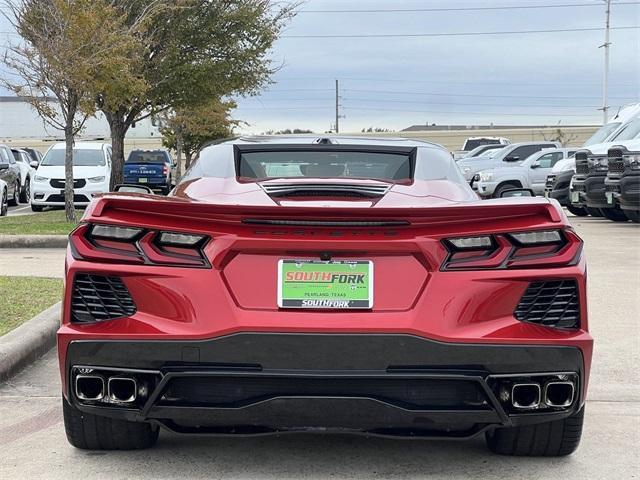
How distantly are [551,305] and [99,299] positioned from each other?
1.80 meters

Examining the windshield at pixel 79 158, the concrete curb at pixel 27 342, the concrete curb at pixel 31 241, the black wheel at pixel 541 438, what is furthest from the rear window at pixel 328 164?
the windshield at pixel 79 158

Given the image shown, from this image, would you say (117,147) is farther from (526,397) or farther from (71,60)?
(526,397)

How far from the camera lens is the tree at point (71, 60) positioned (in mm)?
17156

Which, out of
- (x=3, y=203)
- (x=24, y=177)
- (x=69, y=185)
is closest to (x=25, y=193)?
(x=24, y=177)

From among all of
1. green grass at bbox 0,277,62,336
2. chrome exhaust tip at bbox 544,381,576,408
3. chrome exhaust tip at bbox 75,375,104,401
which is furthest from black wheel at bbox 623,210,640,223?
chrome exhaust tip at bbox 75,375,104,401

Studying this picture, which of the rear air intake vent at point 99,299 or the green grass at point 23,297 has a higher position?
the rear air intake vent at point 99,299

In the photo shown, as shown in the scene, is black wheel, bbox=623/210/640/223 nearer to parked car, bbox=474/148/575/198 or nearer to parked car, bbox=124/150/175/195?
parked car, bbox=474/148/575/198

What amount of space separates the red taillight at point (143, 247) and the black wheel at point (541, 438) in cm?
162

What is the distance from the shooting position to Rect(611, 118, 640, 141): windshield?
1923cm

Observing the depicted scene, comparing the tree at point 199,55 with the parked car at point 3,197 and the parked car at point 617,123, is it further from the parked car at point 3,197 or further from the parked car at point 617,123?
the parked car at point 617,123

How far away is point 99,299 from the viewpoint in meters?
3.88

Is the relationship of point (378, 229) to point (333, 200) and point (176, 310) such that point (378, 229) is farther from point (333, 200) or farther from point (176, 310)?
point (176, 310)

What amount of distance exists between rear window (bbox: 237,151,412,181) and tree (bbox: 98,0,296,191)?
19805 millimetres

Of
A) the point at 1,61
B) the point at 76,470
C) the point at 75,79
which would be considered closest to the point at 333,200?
the point at 76,470
